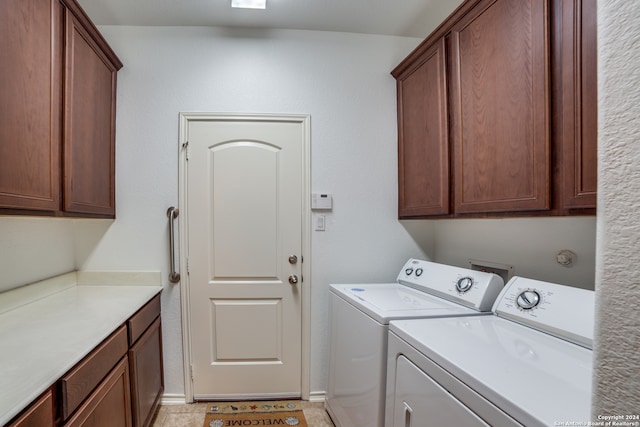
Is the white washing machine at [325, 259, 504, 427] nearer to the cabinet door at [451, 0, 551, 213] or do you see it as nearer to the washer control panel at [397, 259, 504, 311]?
the washer control panel at [397, 259, 504, 311]

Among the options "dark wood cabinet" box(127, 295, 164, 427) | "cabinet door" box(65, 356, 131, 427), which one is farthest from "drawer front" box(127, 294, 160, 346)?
"cabinet door" box(65, 356, 131, 427)

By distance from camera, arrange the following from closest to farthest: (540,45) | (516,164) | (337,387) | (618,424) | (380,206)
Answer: (618,424) < (540,45) < (516,164) < (337,387) < (380,206)

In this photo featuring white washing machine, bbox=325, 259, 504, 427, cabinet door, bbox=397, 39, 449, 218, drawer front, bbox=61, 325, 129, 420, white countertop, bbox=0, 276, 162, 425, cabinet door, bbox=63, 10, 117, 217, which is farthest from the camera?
cabinet door, bbox=397, 39, 449, 218

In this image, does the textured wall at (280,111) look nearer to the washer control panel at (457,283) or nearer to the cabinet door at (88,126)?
the cabinet door at (88,126)

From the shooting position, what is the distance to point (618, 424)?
1.21ft

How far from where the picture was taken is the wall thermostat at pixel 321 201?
2.23 metres

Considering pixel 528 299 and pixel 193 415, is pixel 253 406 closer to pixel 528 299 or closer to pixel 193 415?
pixel 193 415

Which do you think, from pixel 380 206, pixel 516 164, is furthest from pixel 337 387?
pixel 516 164

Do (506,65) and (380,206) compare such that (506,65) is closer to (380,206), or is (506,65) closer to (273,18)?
(380,206)

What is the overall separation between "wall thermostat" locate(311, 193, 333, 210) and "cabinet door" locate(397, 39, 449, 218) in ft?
1.72

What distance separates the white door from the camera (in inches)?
85.1

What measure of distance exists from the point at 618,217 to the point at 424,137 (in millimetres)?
1677

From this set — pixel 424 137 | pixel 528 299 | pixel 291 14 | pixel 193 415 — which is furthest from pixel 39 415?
pixel 291 14

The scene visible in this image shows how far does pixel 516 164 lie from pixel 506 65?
436 mm
